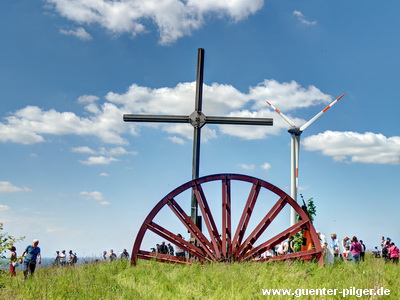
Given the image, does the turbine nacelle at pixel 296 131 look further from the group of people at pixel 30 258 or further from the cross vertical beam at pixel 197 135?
the group of people at pixel 30 258

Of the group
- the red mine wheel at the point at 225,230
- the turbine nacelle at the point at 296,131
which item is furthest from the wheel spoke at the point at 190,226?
the turbine nacelle at the point at 296,131

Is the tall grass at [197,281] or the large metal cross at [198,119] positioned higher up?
the large metal cross at [198,119]

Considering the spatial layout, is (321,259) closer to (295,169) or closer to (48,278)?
(48,278)

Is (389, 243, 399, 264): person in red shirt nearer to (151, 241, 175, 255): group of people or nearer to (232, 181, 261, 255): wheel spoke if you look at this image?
(232, 181, 261, 255): wheel spoke

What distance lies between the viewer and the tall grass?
41.9 ft

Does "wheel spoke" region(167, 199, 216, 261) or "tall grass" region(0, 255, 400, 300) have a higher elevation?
"wheel spoke" region(167, 199, 216, 261)

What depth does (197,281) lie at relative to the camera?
46.3 ft

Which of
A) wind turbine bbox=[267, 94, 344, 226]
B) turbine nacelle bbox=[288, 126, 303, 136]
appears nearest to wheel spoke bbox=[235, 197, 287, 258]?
wind turbine bbox=[267, 94, 344, 226]

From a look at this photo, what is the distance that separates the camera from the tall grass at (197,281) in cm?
1278

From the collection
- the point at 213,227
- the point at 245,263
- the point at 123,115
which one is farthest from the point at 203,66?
the point at 245,263

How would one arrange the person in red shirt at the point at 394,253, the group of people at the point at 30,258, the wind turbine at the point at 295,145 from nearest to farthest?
the group of people at the point at 30,258 → the person in red shirt at the point at 394,253 → the wind turbine at the point at 295,145

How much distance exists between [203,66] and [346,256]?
11.6 meters

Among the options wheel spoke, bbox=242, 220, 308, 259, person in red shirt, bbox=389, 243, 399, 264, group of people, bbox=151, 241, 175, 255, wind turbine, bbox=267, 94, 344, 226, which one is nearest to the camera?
wheel spoke, bbox=242, 220, 308, 259

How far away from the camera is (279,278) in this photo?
45.3ft
